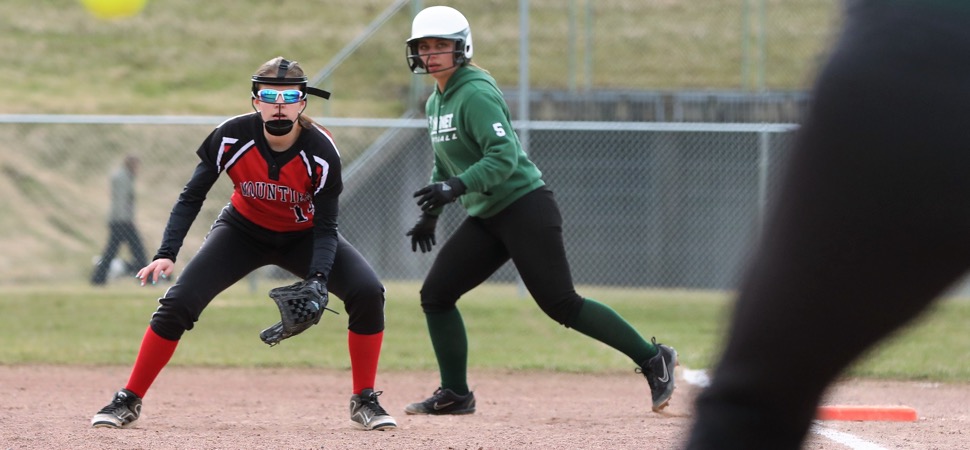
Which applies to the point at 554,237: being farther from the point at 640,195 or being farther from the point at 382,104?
the point at 382,104

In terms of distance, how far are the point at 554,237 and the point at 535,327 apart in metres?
5.29

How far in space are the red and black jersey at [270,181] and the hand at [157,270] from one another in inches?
2.3

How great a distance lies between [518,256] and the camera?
17.1 ft

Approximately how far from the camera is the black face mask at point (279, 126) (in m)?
4.86

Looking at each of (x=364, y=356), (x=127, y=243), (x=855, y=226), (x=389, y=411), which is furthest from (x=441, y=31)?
(x=127, y=243)

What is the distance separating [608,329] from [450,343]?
2.47ft

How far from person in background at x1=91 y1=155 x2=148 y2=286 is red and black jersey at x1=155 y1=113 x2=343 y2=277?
287 inches

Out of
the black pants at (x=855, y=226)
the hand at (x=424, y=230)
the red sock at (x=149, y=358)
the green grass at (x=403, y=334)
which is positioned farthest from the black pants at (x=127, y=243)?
the black pants at (x=855, y=226)

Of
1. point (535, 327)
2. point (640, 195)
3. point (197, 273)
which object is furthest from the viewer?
point (640, 195)

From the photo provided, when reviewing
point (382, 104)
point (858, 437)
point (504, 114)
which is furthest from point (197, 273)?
point (382, 104)

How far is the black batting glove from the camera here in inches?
191

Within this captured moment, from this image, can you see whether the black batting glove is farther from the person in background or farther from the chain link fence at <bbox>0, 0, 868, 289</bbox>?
the person in background

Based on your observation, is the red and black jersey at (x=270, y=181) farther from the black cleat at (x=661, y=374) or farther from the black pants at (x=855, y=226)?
the black pants at (x=855, y=226)

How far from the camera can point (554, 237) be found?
17.1 ft
